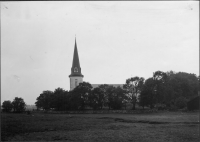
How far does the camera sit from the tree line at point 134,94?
62625 millimetres

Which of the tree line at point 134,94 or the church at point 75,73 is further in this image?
the church at point 75,73

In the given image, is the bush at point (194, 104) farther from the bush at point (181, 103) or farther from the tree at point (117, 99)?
the tree at point (117, 99)

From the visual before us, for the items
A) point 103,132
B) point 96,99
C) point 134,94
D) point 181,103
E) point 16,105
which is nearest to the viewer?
point 103,132

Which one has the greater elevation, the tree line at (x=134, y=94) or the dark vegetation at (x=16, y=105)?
the tree line at (x=134, y=94)

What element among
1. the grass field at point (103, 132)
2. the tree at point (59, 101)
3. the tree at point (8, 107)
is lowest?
Result: the tree at point (8, 107)

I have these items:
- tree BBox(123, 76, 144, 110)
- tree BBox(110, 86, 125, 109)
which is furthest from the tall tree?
tree BBox(123, 76, 144, 110)

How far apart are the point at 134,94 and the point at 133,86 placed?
8.43 ft

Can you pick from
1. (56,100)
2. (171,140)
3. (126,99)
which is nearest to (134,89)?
(126,99)

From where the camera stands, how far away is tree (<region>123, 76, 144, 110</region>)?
69.5 m

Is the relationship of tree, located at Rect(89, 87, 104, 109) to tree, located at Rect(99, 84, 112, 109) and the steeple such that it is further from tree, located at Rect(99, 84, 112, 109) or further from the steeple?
the steeple

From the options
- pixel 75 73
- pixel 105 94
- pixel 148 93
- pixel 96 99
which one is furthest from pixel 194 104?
pixel 75 73

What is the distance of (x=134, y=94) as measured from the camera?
70.7 meters

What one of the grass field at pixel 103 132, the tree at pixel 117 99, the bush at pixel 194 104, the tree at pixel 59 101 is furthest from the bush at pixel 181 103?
the grass field at pixel 103 132

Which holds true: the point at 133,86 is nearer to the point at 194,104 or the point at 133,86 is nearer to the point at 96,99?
the point at 96,99
